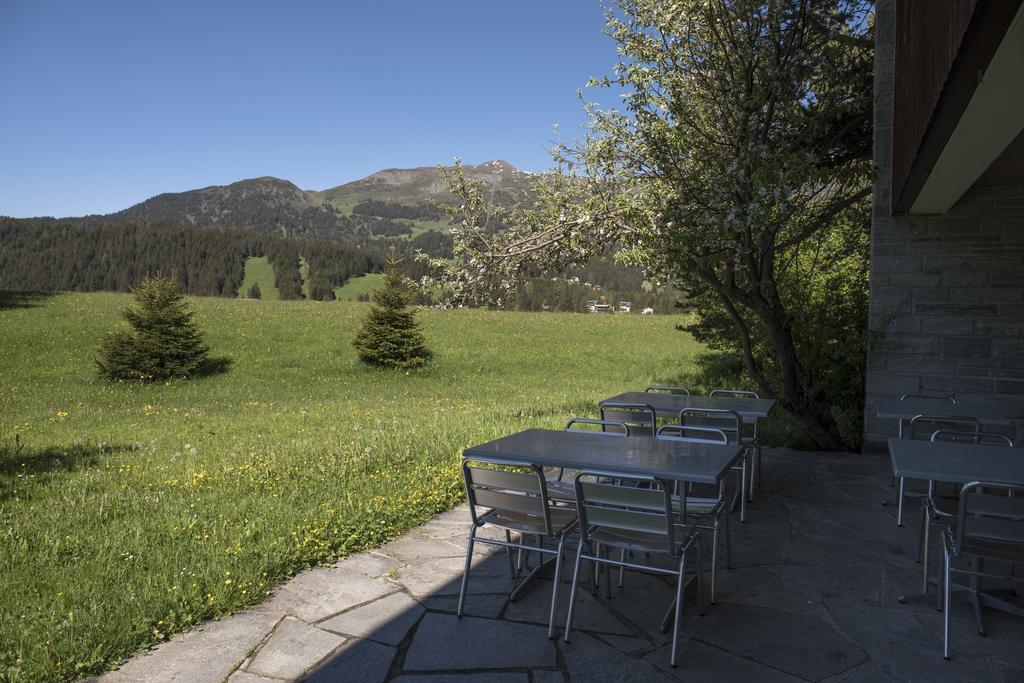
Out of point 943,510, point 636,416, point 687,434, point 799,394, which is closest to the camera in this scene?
point 943,510

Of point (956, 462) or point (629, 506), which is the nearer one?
point (629, 506)

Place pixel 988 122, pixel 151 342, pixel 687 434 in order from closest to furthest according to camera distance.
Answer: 1. pixel 988 122
2. pixel 687 434
3. pixel 151 342

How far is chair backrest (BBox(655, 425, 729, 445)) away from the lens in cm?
410

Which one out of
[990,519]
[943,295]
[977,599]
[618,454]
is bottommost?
[977,599]

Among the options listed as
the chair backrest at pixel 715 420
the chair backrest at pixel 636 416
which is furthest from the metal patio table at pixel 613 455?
the chair backrest at pixel 636 416

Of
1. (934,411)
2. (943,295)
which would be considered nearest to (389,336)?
(943,295)

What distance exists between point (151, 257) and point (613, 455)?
65.2m

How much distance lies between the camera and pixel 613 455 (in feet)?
11.7

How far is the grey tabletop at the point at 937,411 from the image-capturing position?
503cm

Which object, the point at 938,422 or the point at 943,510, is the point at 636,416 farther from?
the point at 943,510

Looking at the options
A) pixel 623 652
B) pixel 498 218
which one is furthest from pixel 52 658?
pixel 498 218

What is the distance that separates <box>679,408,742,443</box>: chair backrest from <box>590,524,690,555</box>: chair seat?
1.73 meters

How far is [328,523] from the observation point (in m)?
4.59

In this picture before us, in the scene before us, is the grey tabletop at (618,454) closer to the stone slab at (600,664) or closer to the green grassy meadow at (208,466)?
the stone slab at (600,664)
